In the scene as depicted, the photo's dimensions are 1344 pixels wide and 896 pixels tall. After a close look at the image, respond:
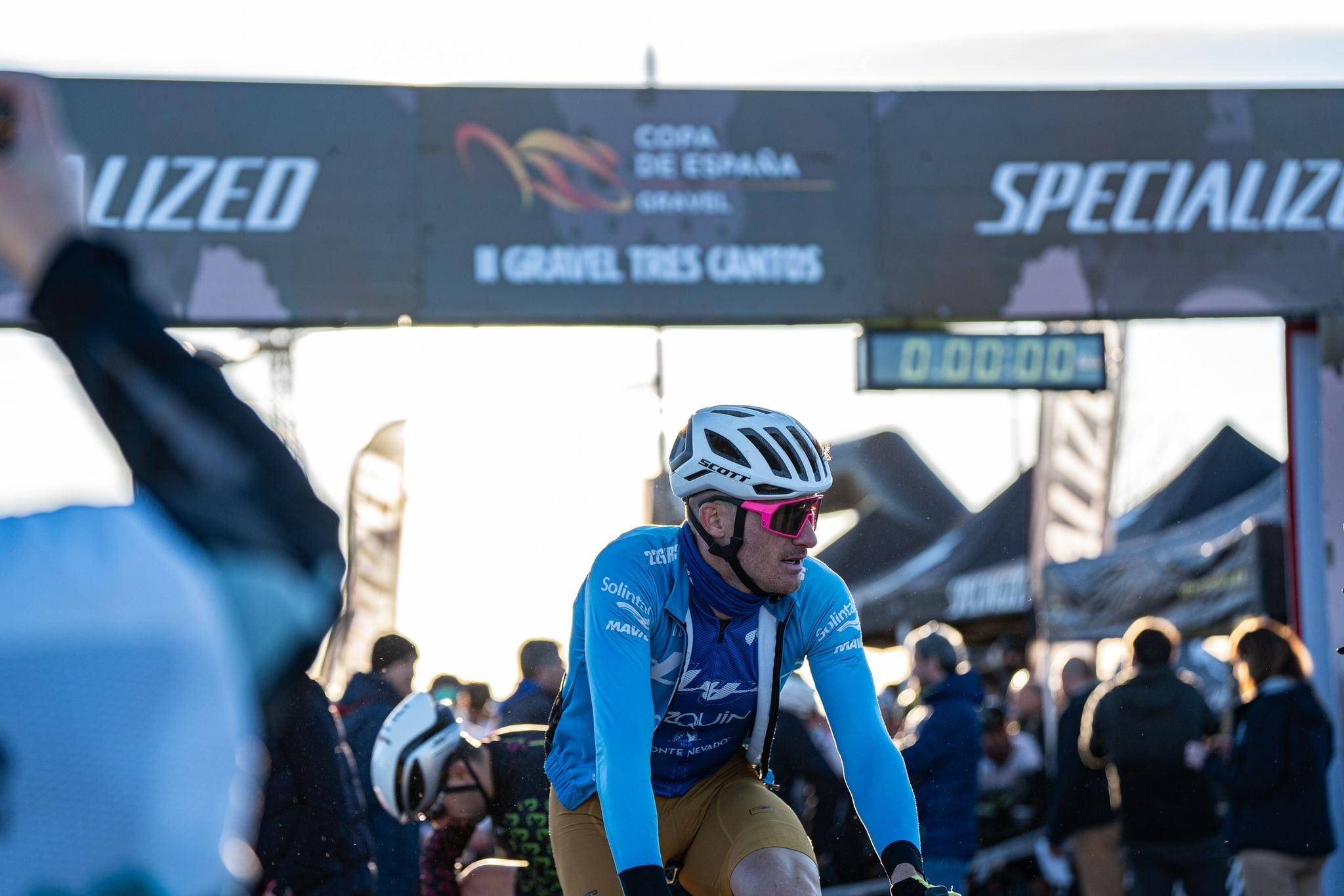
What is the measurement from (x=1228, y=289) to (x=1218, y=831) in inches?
150

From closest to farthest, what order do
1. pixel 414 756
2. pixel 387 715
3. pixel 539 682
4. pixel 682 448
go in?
1. pixel 682 448
2. pixel 414 756
3. pixel 539 682
4. pixel 387 715

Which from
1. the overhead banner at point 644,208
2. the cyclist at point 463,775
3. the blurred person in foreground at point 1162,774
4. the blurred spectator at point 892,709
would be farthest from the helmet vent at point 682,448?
the blurred spectator at point 892,709

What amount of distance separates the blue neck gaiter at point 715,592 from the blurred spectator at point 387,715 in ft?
15.0

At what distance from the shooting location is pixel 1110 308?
10.5m

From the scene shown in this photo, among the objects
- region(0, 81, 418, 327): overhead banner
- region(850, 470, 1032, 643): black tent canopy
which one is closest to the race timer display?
region(0, 81, 418, 327): overhead banner

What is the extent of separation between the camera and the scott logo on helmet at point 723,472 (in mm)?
4055

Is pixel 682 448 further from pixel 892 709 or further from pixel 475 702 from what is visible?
pixel 892 709

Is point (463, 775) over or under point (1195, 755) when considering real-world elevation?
over

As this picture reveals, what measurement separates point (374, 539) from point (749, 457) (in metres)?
13.3

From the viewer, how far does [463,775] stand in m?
6.31

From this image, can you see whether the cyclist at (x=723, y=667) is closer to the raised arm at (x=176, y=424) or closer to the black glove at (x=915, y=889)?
the black glove at (x=915, y=889)

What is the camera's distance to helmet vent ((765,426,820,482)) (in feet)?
13.3

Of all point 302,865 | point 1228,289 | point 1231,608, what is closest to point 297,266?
point 302,865

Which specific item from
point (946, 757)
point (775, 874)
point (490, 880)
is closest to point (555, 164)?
point (946, 757)
